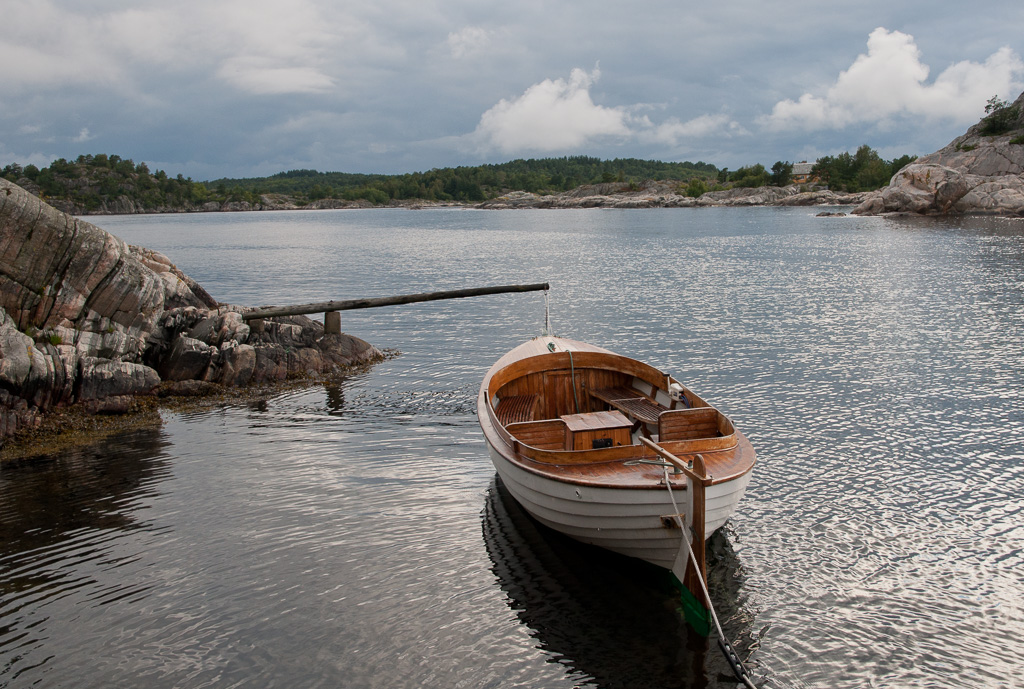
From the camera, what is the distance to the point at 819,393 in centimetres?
1923

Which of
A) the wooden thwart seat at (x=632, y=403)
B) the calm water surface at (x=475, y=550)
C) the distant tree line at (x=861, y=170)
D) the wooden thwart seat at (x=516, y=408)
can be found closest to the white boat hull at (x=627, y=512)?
the calm water surface at (x=475, y=550)

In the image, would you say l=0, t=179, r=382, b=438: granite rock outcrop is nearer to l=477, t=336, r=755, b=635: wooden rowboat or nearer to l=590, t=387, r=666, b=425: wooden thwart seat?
l=477, t=336, r=755, b=635: wooden rowboat

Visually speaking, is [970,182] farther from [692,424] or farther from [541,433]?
[541,433]

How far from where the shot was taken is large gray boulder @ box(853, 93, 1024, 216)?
101 m

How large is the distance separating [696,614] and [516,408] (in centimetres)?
663

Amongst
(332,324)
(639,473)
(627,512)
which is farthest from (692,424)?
(332,324)

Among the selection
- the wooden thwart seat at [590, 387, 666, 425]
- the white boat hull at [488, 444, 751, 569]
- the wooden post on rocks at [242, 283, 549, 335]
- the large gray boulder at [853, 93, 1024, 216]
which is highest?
the large gray boulder at [853, 93, 1024, 216]

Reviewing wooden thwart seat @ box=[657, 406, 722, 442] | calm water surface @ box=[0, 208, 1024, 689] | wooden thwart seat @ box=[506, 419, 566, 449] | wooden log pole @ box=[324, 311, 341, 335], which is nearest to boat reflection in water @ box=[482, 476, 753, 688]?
calm water surface @ box=[0, 208, 1024, 689]

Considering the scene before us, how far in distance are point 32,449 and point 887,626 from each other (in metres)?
16.5

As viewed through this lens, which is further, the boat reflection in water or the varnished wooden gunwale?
the varnished wooden gunwale

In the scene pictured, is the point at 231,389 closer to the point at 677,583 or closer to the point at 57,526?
the point at 57,526

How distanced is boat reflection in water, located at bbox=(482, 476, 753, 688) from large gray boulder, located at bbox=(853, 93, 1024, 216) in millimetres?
111843

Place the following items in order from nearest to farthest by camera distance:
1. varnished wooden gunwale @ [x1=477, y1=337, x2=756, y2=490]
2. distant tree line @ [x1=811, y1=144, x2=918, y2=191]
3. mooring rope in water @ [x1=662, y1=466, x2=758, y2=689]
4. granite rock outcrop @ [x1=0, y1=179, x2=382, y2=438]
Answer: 1. mooring rope in water @ [x1=662, y1=466, x2=758, y2=689]
2. varnished wooden gunwale @ [x1=477, y1=337, x2=756, y2=490]
3. granite rock outcrop @ [x1=0, y1=179, x2=382, y2=438]
4. distant tree line @ [x1=811, y1=144, x2=918, y2=191]

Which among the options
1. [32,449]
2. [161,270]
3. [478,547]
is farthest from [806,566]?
[161,270]
